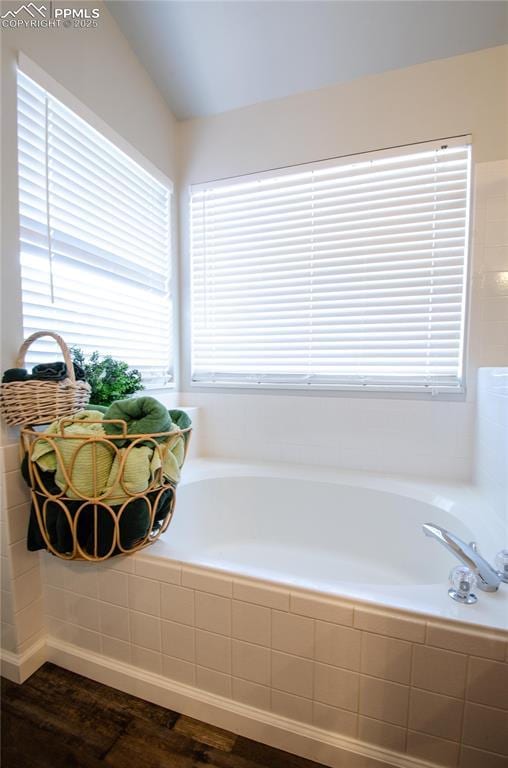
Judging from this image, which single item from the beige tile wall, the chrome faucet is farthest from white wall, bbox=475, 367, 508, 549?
the beige tile wall

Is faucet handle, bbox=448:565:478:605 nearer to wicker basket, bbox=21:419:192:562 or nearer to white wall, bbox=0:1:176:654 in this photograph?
wicker basket, bbox=21:419:192:562

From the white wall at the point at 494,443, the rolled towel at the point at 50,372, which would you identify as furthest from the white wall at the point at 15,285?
the white wall at the point at 494,443

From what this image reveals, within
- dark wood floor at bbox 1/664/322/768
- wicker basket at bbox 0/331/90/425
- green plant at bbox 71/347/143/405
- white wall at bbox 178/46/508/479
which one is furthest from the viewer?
white wall at bbox 178/46/508/479

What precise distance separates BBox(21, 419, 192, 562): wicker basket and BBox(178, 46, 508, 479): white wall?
1.03 m

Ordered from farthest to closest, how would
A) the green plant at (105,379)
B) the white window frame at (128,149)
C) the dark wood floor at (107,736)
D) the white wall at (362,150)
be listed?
1. the white wall at (362,150)
2. the green plant at (105,379)
3. the white window frame at (128,149)
4. the dark wood floor at (107,736)

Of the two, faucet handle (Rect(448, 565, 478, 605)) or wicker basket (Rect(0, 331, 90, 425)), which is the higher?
wicker basket (Rect(0, 331, 90, 425))

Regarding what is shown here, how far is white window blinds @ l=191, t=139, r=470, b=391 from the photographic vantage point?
5.35 feet

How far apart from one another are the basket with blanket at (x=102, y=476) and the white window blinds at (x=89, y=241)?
0.47 metres

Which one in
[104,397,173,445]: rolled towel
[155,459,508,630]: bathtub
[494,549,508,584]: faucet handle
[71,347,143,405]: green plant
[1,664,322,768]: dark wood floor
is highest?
[71,347,143,405]: green plant

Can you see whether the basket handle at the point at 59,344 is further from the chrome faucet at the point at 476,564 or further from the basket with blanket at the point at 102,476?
the chrome faucet at the point at 476,564

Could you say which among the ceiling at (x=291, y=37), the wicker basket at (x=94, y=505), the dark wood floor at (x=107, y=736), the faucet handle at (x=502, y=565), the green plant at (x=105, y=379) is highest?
the ceiling at (x=291, y=37)

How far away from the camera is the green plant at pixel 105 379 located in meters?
1.39

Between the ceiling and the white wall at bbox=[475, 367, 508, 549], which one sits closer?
the white wall at bbox=[475, 367, 508, 549]

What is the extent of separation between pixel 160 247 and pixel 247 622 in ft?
6.12
